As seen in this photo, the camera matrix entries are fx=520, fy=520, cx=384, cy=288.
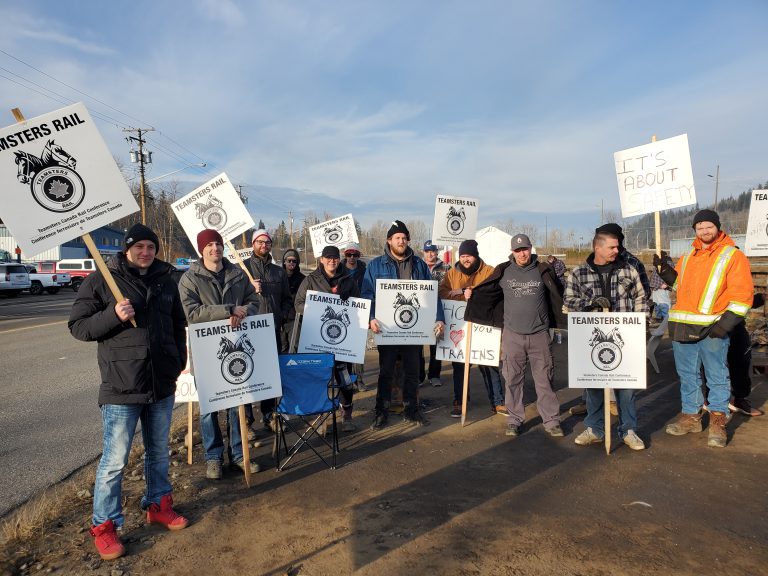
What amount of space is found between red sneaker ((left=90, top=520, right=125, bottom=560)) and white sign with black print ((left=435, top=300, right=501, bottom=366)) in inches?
158

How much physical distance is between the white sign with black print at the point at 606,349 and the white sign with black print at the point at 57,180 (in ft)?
13.9

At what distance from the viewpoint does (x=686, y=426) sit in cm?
563

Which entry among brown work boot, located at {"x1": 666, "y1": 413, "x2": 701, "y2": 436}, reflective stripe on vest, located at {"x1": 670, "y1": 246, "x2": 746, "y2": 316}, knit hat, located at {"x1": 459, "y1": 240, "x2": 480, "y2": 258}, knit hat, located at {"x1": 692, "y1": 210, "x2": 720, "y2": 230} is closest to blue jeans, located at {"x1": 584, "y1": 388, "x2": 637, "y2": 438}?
brown work boot, located at {"x1": 666, "y1": 413, "x2": 701, "y2": 436}

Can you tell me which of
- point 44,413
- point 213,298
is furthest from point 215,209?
point 44,413

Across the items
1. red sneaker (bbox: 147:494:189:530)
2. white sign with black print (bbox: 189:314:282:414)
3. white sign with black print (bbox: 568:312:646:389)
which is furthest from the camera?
white sign with black print (bbox: 568:312:646:389)

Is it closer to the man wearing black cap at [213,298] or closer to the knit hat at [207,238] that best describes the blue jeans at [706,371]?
the man wearing black cap at [213,298]

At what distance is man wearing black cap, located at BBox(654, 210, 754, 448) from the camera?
5.32 meters

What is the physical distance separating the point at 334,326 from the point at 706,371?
Result: 4.11 meters

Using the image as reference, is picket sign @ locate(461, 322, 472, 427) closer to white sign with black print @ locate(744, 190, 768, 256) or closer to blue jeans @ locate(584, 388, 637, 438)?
blue jeans @ locate(584, 388, 637, 438)

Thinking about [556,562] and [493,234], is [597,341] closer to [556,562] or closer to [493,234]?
[556,562]

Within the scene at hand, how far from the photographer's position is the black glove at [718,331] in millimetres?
5305

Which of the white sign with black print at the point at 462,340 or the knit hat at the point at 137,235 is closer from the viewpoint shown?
the knit hat at the point at 137,235

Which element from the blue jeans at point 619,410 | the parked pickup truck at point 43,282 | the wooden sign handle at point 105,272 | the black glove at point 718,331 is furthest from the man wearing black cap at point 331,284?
the parked pickup truck at point 43,282

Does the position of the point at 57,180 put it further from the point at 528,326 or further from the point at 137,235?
the point at 528,326
